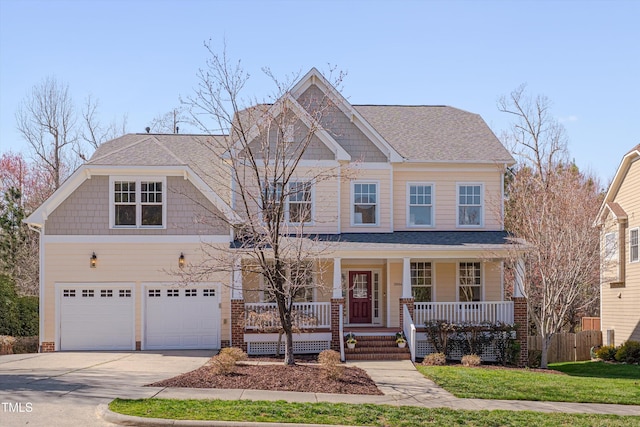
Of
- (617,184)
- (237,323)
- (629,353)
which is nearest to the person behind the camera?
(237,323)

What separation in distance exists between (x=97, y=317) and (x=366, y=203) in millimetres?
9498

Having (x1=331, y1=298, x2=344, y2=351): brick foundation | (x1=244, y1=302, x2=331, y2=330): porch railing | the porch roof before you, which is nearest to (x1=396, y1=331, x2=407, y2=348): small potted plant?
(x1=331, y1=298, x2=344, y2=351): brick foundation

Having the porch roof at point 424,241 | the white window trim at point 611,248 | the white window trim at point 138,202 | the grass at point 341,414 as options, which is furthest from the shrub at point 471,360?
the white window trim at point 138,202

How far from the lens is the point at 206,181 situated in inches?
922

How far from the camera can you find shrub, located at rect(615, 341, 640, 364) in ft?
78.0

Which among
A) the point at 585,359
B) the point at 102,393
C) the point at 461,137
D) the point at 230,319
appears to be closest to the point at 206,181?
the point at 230,319

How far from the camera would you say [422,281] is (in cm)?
2456

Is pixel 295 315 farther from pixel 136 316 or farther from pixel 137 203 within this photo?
pixel 137 203

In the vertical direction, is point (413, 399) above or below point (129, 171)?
below

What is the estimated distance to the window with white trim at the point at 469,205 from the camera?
2467cm

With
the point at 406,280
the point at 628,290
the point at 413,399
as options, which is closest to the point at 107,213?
the point at 406,280

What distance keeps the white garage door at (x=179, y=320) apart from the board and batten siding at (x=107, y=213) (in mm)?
1861

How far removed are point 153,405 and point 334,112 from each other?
45.8 ft

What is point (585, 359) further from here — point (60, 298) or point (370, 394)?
point (60, 298)
